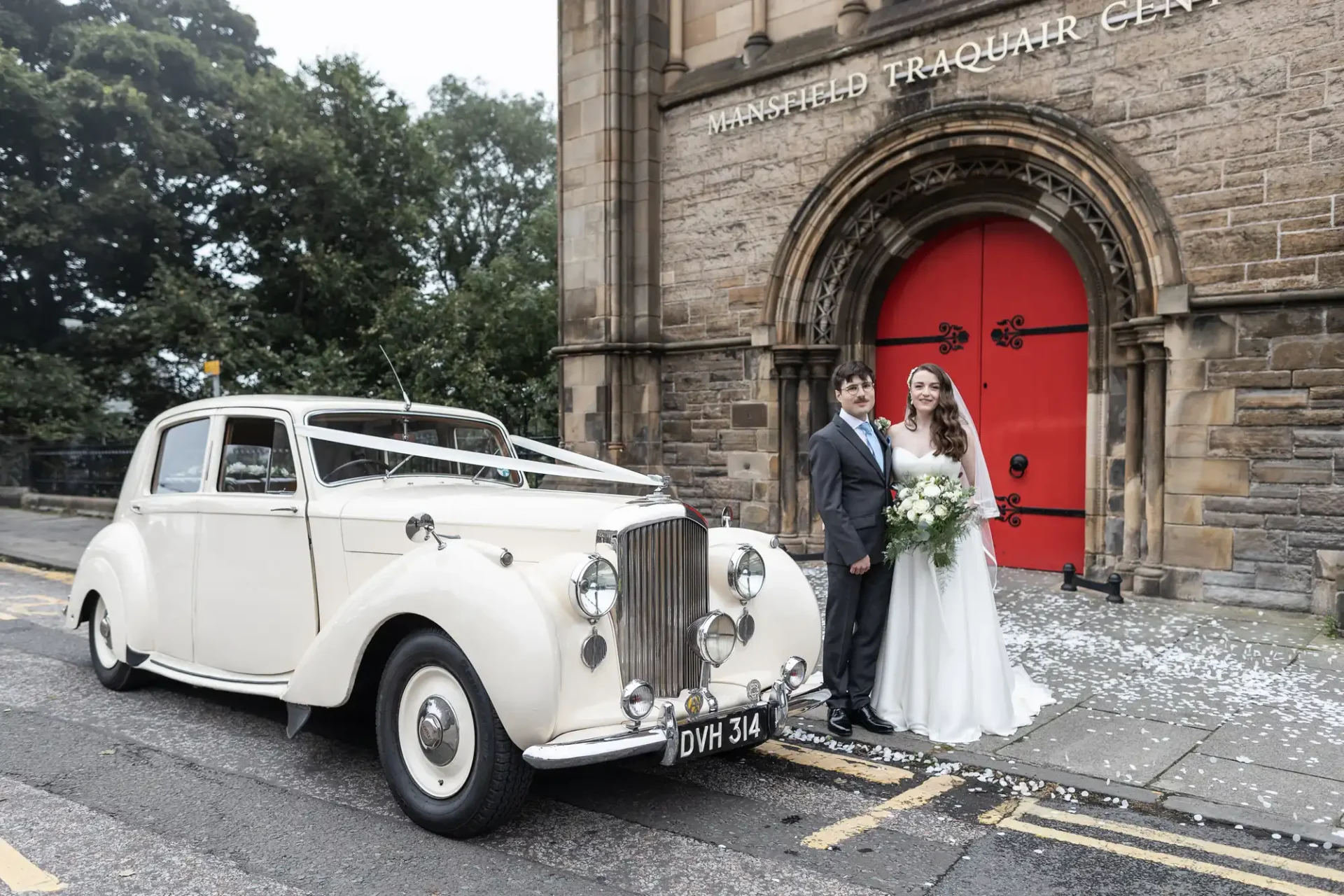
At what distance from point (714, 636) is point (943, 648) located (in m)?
1.59

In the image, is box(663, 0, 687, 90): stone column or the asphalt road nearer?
the asphalt road

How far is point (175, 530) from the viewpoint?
5.41 m

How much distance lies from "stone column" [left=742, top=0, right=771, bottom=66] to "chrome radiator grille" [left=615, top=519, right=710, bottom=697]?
8571 mm

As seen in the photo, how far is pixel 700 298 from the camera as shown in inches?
462

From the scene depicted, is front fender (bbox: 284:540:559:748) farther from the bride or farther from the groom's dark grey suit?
the bride

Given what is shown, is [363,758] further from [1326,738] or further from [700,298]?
[700,298]

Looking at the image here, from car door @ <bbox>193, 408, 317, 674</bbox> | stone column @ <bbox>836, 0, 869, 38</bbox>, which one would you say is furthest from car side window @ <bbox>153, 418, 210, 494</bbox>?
stone column @ <bbox>836, 0, 869, 38</bbox>

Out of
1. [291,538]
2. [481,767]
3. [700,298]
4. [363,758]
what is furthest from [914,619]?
[700,298]

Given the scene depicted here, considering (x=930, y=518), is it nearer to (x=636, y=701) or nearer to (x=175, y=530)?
(x=636, y=701)

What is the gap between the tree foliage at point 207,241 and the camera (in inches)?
802

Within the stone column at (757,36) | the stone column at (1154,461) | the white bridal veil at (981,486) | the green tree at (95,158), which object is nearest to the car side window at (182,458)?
the white bridal veil at (981,486)

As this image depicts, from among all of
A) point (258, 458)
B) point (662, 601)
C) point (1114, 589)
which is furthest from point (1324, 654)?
point (258, 458)

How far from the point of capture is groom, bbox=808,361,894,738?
16.4ft

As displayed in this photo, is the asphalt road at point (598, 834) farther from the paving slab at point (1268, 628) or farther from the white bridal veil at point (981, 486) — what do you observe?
the paving slab at point (1268, 628)
